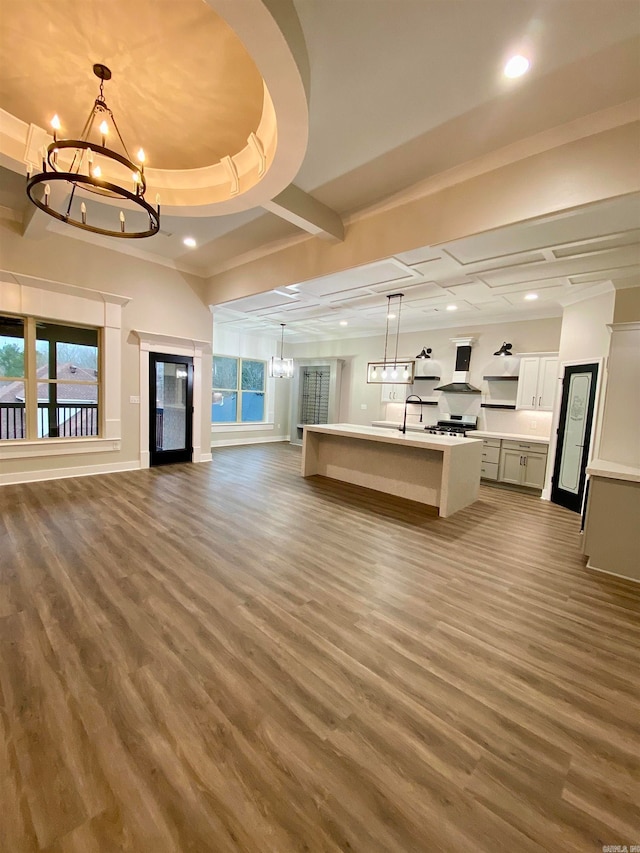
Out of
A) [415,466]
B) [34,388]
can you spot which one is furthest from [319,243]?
[34,388]

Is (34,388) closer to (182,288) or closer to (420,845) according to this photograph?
(182,288)

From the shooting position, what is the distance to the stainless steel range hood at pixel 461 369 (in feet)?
23.5

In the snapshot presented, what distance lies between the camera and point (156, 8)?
2.06m

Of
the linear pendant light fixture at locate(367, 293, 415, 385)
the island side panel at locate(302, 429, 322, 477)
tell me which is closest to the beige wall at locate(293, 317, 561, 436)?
the linear pendant light fixture at locate(367, 293, 415, 385)

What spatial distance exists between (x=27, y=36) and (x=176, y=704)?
4.16 meters

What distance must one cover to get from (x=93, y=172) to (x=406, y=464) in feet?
16.1

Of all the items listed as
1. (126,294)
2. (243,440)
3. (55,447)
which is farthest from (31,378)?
(243,440)

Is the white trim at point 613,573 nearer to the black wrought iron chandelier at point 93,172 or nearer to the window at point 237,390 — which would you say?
the black wrought iron chandelier at point 93,172

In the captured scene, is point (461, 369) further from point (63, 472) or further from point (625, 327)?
point (63, 472)

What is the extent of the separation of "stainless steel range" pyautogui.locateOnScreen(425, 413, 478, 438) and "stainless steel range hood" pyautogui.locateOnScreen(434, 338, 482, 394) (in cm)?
55

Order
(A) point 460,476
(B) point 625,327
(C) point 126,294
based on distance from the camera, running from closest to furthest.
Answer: (B) point 625,327 < (A) point 460,476 < (C) point 126,294

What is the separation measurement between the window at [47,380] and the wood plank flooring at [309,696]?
2.29 metres

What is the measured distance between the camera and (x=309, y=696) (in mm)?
1747

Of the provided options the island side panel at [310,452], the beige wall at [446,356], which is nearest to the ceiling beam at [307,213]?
the island side panel at [310,452]
